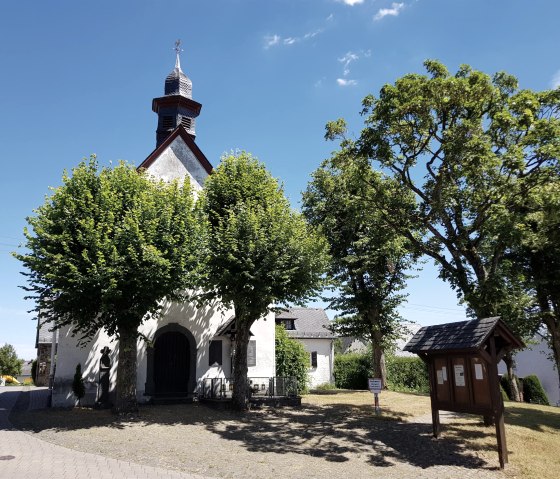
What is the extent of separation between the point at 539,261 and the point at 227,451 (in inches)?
628

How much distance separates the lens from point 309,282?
17391 mm

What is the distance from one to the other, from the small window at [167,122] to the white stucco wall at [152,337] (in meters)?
11.0

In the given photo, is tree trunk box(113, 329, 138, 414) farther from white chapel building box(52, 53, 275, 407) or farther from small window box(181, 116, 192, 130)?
small window box(181, 116, 192, 130)

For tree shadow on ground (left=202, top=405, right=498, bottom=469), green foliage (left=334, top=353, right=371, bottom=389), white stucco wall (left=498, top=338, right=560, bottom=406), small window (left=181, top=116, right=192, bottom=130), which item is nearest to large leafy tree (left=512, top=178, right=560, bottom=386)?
tree shadow on ground (left=202, top=405, right=498, bottom=469)

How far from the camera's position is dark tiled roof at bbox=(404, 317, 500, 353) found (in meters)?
10.9

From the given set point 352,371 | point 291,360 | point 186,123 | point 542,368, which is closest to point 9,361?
point 352,371

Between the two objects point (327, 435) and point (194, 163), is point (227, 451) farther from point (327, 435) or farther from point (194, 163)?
point (194, 163)

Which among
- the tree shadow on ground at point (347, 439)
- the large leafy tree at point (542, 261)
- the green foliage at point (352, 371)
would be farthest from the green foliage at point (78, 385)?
the green foliage at point (352, 371)

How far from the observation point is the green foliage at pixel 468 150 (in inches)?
533

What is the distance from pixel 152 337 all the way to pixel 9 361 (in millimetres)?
50533

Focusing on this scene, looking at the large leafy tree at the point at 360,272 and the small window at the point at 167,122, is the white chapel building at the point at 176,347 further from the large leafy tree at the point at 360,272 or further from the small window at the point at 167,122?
the large leafy tree at the point at 360,272

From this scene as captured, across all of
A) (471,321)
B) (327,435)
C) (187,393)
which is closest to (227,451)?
(327,435)

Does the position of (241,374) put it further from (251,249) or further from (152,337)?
(251,249)

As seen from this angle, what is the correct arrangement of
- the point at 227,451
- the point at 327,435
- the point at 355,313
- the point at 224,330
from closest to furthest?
the point at 227,451 < the point at 327,435 < the point at 224,330 < the point at 355,313
